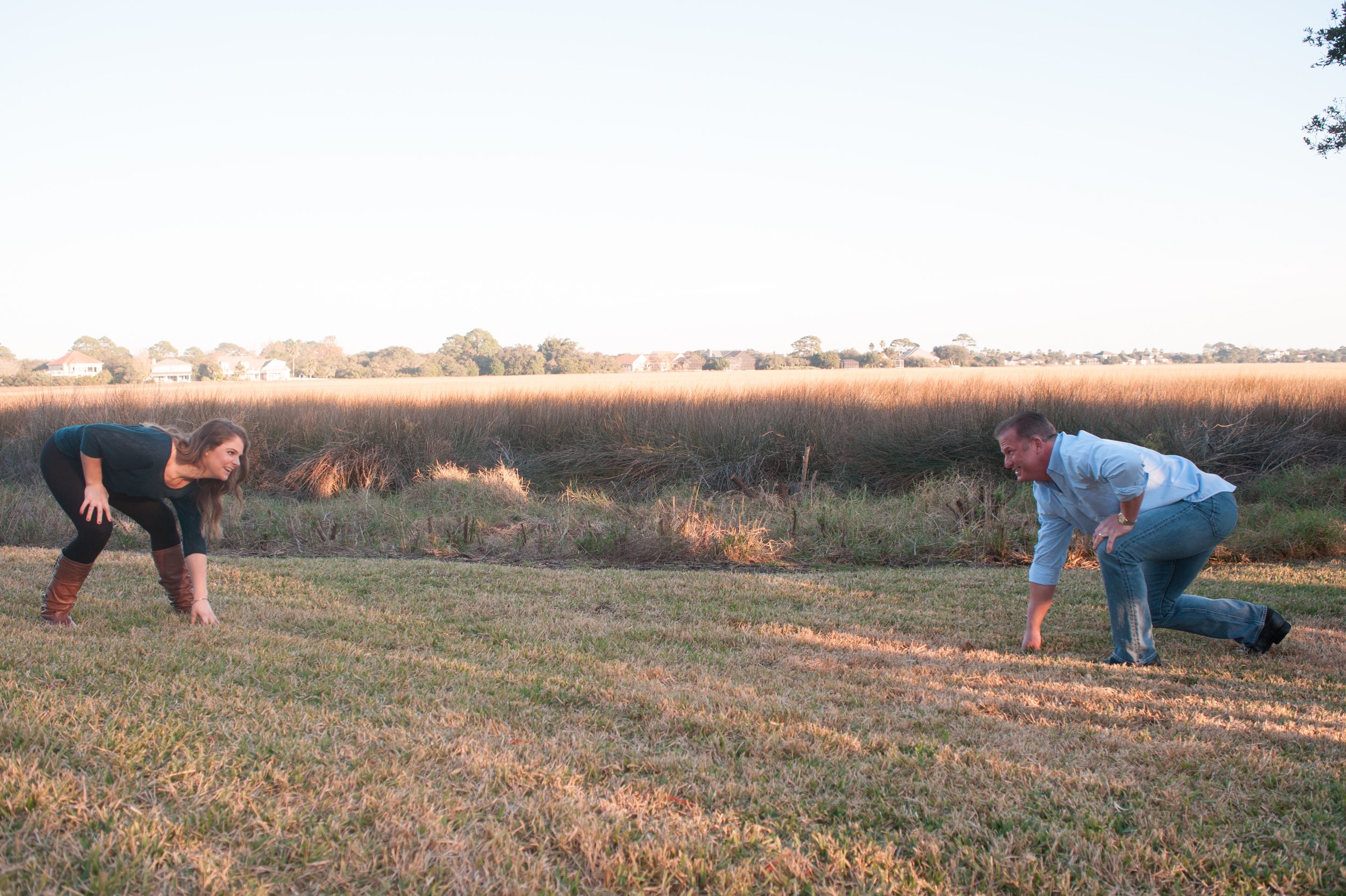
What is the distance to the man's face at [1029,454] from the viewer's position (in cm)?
444

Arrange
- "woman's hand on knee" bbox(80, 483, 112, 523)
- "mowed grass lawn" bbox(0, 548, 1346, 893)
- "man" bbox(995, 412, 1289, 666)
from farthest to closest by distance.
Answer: "woman's hand on knee" bbox(80, 483, 112, 523)
"man" bbox(995, 412, 1289, 666)
"mowed grass lawn" bbox(0, 548, 1346, 893)

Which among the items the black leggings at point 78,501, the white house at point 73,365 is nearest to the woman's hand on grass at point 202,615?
the black leggings at point 78,501

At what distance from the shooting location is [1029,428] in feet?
14.6

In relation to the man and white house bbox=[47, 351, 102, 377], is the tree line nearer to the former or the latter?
white house bbox=[47, 351, 102, 377]

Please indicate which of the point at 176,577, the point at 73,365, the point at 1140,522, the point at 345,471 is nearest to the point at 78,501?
the point at 176,577

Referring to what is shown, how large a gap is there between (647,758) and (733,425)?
39.7 feet

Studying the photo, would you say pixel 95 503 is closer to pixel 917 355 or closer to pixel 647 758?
pixel 647 758

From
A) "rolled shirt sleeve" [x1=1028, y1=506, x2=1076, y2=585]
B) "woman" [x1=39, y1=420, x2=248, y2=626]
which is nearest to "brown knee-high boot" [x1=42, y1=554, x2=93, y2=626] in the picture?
"woman" [x1=39, y1=420, x2=248, y2=626]

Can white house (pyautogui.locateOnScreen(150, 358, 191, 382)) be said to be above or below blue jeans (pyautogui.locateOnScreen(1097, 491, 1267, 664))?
above

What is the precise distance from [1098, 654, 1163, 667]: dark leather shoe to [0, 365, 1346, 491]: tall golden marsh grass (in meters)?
8.45

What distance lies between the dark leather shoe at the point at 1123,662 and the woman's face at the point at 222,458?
498 centimetres

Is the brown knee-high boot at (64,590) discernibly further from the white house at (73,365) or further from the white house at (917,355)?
the white house at (73,365)

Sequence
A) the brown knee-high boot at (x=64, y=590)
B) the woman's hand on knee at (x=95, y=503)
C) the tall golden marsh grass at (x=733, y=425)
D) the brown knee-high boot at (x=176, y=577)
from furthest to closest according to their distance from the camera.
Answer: the tall golden marsh grass at (x=733, y=425) → the brown knee-high boot at (x=176, y=577) → the brown knee-high boot at (x=64, y=590) → the woman's hand on knee at (x=95, y=503)

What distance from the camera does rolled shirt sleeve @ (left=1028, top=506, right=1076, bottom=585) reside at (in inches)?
191
